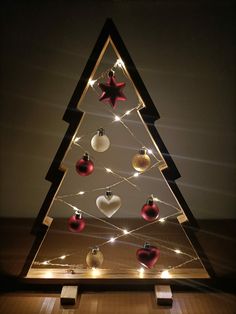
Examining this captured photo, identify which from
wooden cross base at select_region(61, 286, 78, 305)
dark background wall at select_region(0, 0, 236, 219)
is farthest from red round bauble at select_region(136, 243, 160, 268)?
dark background wall at select_region(0, 0, 236, 219)

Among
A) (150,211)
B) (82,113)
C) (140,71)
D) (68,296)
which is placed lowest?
(68,296)

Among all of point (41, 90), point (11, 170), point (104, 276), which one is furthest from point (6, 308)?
point (41, 90)

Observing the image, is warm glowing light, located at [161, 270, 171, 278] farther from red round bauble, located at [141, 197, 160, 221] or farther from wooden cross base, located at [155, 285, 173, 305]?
red round bauble, located at [141, 197, 160, 221]

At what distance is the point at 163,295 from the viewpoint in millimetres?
956

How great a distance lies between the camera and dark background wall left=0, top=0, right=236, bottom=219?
1.28m

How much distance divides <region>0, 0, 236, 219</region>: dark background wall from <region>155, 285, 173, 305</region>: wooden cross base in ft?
2.01

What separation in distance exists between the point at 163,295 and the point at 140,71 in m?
0.89

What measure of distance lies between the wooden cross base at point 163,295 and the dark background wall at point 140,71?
2.01ft

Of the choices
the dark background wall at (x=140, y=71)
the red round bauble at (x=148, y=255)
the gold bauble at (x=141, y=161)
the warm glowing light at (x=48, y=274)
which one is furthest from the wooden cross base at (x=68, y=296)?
the dark background wall at (x=140, y=71)

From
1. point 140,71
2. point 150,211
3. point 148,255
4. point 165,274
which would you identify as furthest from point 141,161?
point 140,71

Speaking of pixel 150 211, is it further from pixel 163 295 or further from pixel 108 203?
pixel 163 295

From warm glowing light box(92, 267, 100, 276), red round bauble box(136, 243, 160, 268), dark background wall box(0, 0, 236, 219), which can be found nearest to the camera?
red round bauble box(136, 243, 160, 268)

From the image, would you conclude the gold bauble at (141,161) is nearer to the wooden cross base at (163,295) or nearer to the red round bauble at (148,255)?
the red round bauble at (148,255)

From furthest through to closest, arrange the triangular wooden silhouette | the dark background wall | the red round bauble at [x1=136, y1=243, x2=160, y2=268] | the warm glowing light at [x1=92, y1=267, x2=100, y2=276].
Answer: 1. the dark background wall
2. the warm glowing light at [x1=92, y1=267, x2=100, y2=276]
3. the red round bauble at [x1=136, y1=243, x2=160, y2=268]
4. the triangular wooden silhouette
